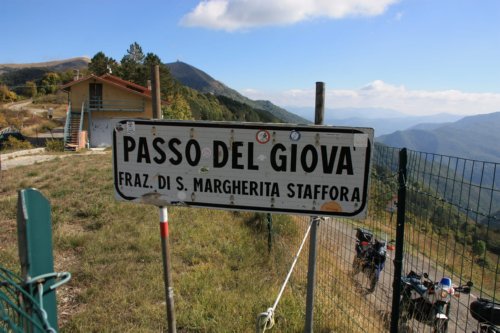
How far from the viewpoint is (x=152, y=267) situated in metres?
4.50

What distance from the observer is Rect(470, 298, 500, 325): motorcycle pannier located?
407 cm

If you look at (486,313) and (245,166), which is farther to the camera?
A: (486,313)

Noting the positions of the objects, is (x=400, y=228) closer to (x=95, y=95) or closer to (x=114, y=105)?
(x=114, y=105)

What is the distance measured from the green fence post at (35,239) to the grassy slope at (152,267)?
6.69 ft

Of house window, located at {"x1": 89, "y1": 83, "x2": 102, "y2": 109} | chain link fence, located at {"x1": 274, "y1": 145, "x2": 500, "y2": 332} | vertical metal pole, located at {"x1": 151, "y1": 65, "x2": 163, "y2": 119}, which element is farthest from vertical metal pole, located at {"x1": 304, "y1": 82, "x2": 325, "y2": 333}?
house window, located at {"x1": 89, "y1": 83, "x2": 102, "y2": 109}

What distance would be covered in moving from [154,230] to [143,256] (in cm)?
110

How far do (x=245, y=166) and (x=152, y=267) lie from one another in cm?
287

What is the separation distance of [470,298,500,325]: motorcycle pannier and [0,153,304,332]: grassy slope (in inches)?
80.8

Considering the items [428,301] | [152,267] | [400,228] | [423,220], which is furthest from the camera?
[428,301]

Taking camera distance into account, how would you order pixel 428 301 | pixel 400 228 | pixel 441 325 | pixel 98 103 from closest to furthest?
1. pixel 400 228
2. pixel 441 325
3. pixel 428 301
4. pixel 98 103

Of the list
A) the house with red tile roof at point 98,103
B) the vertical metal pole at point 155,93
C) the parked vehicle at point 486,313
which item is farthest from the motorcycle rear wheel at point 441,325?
the house with red tile roof at point 98,103

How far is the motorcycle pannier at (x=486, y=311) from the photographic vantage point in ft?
13.4

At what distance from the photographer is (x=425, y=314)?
4.66 m

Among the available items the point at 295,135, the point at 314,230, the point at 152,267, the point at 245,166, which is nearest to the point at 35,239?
the point at 245,166
